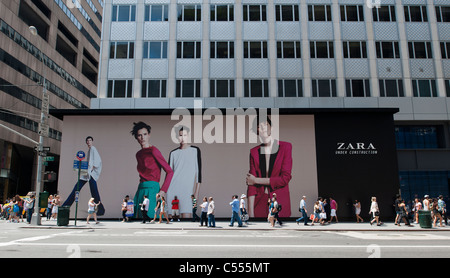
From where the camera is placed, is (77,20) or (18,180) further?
(77,20)

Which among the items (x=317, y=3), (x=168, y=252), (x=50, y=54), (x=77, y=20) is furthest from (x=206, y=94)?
(x=77, y=20)

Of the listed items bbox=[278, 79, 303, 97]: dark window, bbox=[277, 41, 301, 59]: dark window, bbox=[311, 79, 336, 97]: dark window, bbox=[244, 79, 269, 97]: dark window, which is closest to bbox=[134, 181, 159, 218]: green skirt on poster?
bbox=[244, 79, 269, 97]: dark window

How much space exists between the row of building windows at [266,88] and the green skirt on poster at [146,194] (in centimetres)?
1051

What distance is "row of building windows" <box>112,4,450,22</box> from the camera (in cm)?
3033

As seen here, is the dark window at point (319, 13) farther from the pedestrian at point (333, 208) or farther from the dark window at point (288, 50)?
the pedestrian at point (333, 208)

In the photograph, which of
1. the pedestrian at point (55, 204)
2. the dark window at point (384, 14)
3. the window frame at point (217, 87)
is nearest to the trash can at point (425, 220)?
the window frame at point (217, 87)

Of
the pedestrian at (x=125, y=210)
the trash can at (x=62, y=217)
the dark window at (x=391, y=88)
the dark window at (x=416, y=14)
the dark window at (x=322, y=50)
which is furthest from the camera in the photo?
the dark window at (x=416, y=14)

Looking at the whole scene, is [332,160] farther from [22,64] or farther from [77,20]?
[77,20]

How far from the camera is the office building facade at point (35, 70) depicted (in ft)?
120

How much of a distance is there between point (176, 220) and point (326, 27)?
23.0 meters

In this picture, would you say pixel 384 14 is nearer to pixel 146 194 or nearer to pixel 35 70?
pixel 146 194

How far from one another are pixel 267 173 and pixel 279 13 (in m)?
17.7

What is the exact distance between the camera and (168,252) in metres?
8.55

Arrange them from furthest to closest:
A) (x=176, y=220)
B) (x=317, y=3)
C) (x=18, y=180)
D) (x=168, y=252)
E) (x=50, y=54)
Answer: (x=50, y=54)
(x=18, y=180)
(x=317, y=3)
(x=176, y=220)
(x=168, y=252)
